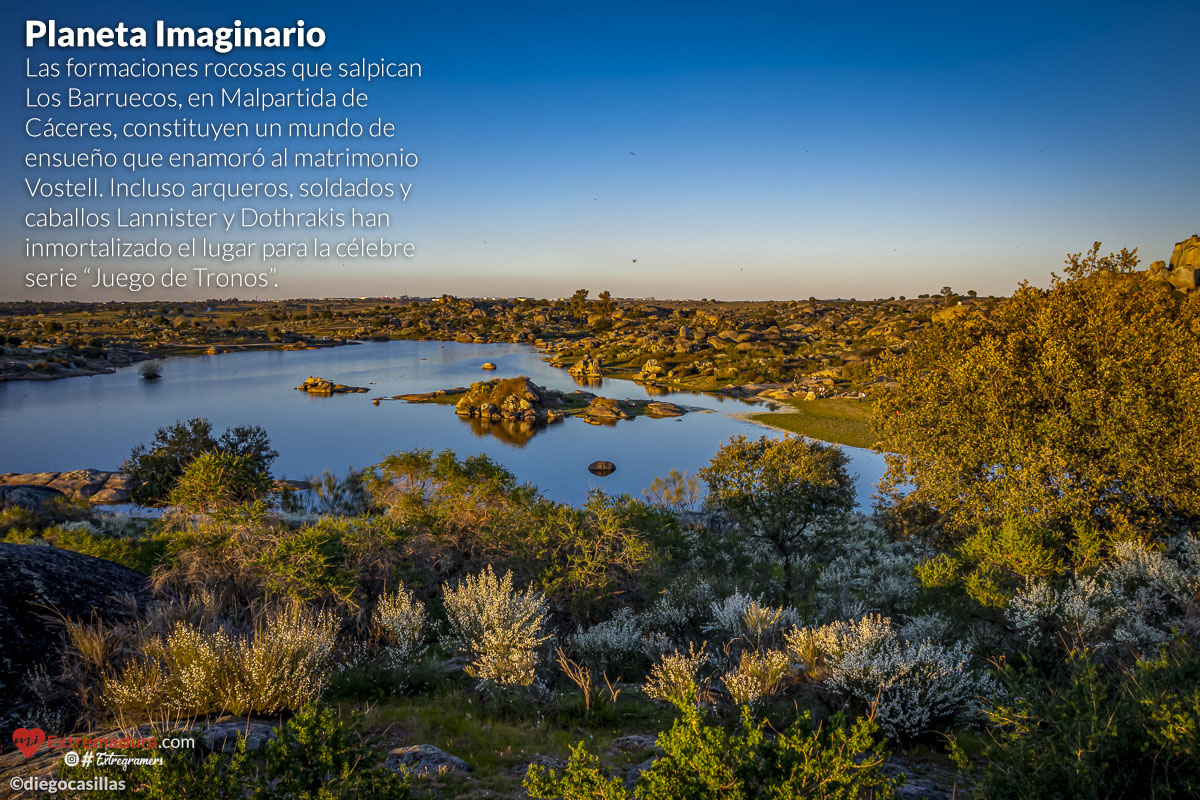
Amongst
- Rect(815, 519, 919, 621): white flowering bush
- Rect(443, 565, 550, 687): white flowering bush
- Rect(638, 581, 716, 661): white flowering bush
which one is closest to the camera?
Rect(443, 565, 550, 687): white flowering bush

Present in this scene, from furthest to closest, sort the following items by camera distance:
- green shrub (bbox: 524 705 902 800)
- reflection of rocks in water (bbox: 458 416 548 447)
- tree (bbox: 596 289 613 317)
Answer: tree (bbox: 596 289 613 317) → reflection of rocks in water (bbox: 458 416 548 447) → green shrub (bbox: 524 705 902 800)

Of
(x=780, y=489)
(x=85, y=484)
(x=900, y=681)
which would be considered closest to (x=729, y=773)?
(x=900, y=681)

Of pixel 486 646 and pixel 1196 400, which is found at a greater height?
pixel 1196 400

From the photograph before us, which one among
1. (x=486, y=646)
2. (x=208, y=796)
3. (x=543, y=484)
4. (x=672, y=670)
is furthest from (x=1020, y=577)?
(x=543, y=484)

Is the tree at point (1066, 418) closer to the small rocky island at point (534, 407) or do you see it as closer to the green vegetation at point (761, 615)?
the green vegetation at point (761, 615)

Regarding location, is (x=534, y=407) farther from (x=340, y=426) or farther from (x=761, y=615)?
(x=761, y=615)

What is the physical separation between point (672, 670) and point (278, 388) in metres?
76.3

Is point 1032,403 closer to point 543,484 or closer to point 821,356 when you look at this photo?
point 543,484

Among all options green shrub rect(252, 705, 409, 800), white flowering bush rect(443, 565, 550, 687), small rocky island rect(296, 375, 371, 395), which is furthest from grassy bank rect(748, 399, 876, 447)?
small rocky island rect(296, 375, 371, 395)

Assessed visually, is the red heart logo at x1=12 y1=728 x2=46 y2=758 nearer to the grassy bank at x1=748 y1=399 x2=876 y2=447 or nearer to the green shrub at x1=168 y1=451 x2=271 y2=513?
the green shrub at x1=168 y1=451 x2=271 y2=513

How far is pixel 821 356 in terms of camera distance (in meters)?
81.7

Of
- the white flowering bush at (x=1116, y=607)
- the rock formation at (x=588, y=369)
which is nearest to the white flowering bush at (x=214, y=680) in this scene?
the white flowering bush at (x=1116, y=607)

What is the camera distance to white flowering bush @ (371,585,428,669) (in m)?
7.23

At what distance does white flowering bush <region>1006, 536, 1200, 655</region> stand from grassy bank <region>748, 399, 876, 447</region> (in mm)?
33075
